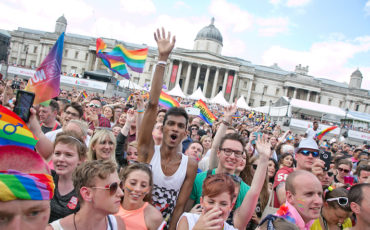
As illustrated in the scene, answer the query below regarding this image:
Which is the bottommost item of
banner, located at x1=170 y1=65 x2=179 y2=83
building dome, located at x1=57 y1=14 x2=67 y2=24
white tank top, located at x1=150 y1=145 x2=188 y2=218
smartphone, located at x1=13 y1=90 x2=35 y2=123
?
white tank top, located at x1=150 y1=145 x2=188 y2=218

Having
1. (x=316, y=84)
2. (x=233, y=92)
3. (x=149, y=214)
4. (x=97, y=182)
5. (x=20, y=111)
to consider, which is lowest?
(x=149, y=214)

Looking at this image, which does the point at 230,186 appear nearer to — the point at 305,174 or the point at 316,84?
the point at 305,174

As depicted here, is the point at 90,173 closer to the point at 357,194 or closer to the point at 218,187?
the point at 218,187

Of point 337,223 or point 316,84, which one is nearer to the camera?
point 337,223

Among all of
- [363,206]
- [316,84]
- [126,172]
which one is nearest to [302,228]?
[363,206]

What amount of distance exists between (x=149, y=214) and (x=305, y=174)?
66.2 inches

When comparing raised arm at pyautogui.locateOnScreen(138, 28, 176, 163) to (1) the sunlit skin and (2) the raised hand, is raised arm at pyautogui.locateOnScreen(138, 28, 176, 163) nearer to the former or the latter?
(2) the raised hand

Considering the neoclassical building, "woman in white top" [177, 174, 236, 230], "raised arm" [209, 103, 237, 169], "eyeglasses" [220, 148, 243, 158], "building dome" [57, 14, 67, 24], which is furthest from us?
"building dome" [57, 14, 67, 24]

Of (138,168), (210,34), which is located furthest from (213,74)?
(138,168)

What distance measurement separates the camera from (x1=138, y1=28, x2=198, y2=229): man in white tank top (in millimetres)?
2779

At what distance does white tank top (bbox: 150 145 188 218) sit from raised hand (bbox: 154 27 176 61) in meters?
1.31

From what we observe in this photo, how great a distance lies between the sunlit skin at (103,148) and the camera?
358 centimetres

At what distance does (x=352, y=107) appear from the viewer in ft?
211

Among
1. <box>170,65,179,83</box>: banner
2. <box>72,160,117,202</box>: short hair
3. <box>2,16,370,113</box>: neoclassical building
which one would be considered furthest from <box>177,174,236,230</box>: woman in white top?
<box>170,65,179,83</box>: banner
